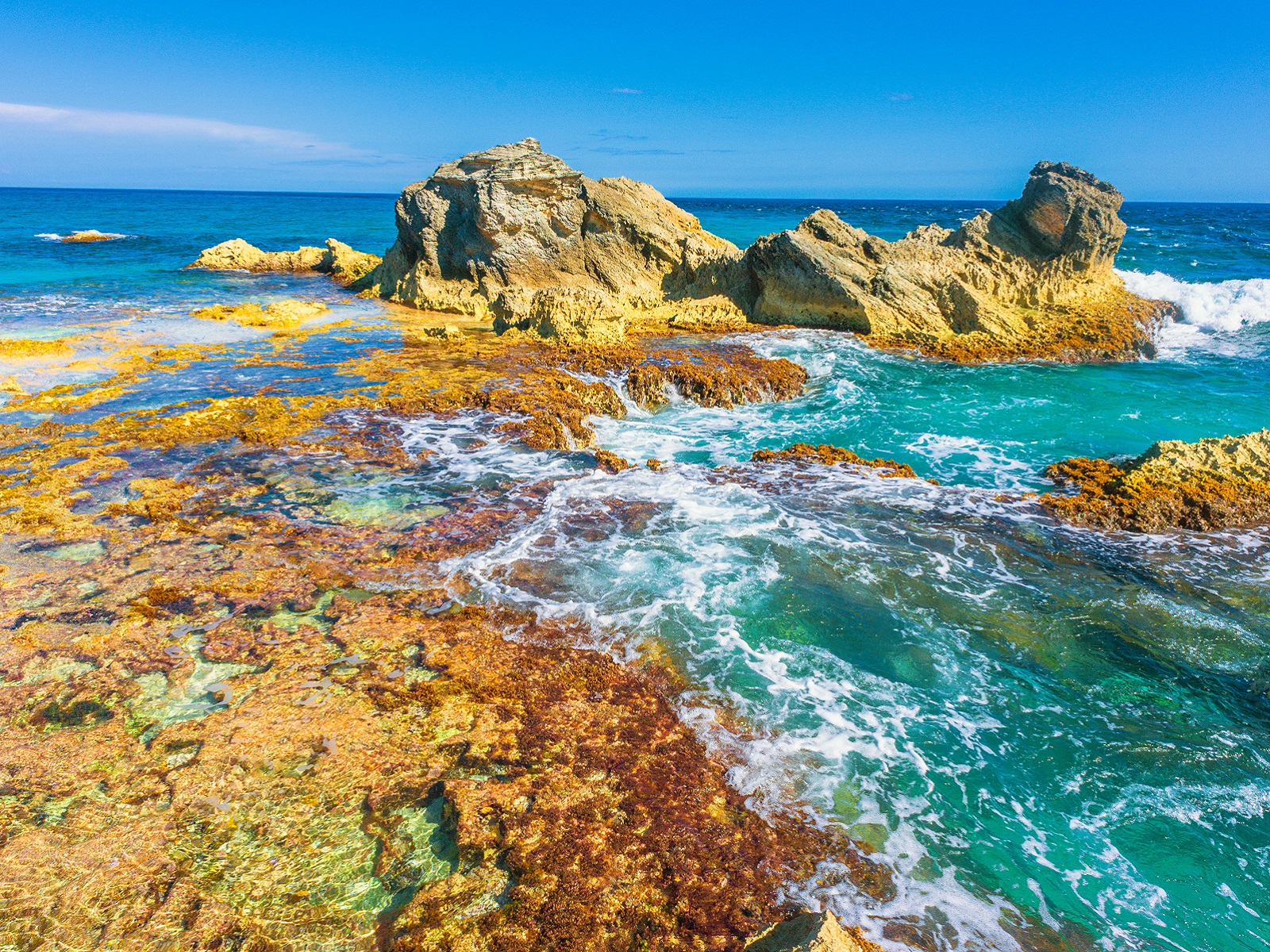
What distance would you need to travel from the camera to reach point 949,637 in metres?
6.84

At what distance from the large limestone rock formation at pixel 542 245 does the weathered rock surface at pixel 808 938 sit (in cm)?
1708

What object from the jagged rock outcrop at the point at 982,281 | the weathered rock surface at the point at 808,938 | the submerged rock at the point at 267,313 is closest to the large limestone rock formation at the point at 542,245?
the jagged rock outcrop at the point at 982,281

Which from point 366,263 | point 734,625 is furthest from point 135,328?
point 734,625

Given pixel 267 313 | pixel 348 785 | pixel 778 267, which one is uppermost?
pixel 778 267

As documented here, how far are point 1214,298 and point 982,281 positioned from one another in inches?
443

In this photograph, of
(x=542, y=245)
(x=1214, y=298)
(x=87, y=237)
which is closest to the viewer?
(x=542, y=245)

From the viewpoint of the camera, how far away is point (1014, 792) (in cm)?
514

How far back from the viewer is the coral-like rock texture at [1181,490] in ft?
29.3

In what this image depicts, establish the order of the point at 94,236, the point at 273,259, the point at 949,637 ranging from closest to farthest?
the point at 949,637
the point at 273,259
the point at 94,236

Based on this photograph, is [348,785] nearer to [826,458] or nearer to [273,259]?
[826,458]

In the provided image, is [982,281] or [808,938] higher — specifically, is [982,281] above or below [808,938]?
above

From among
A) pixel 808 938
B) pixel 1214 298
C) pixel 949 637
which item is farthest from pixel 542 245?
pixel 1214 298

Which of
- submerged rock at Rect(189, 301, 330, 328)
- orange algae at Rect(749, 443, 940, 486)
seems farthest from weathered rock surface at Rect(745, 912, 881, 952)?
submerged rock at Rect(189, 301, 330, 328)

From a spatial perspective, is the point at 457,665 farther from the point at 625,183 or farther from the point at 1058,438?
the point at 625,183
